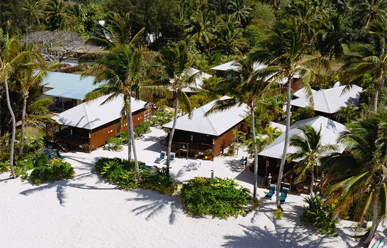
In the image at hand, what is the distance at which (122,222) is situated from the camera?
1772cm

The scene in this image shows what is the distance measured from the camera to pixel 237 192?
19.4 m

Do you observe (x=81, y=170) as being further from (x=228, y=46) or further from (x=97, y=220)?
(x=228, y=46)

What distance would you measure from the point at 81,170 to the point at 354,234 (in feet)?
47.8

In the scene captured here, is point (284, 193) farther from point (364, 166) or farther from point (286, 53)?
point (286, 53)

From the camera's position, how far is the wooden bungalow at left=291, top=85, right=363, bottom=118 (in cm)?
3050

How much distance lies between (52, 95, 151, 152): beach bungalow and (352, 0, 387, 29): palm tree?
36.2m

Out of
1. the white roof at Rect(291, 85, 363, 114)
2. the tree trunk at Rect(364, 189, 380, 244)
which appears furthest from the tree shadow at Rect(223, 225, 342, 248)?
the white roof at Rect(291, 85, 363, 114)

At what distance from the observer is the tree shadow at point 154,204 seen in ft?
60.4

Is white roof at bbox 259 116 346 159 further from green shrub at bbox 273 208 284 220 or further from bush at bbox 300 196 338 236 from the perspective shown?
bush at bbox 300 196 338 236

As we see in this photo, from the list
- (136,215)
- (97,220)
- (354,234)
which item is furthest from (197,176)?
(354,234)

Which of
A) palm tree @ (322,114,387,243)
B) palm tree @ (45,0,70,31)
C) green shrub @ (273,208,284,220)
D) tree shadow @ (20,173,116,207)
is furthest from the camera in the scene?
palm tree @ (45,0,70,31)

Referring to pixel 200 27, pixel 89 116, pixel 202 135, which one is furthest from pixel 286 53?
pixel 200 27

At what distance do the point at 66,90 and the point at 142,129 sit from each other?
9.50 metres

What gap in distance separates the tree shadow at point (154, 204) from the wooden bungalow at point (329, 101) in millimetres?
14924
